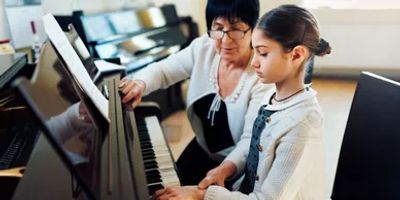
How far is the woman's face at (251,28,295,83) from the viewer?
1.04 m

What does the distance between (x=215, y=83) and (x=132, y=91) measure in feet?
1.07

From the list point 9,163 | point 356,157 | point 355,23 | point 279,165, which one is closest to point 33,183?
point 9,163

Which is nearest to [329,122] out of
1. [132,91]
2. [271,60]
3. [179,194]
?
[132,91]

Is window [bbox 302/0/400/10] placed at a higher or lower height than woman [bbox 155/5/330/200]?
lower

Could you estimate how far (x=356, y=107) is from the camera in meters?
1.11

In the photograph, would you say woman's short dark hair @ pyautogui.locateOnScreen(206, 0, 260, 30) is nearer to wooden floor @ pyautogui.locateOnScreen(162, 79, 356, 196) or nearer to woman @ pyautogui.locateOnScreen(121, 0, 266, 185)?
woman @ pyautogui.locateOnScreen(121, 0, 266, 185)

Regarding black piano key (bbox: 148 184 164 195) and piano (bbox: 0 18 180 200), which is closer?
piano (bbox: 0 18 180 200)

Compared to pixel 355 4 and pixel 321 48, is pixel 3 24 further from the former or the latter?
pixel 355 4

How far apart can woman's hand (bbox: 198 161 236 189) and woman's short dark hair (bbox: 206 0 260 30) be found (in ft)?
1.66

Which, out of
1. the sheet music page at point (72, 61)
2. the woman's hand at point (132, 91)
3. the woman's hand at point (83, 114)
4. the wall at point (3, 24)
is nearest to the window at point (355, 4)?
the wall at point (3, 24)

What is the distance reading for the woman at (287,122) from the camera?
0.98m

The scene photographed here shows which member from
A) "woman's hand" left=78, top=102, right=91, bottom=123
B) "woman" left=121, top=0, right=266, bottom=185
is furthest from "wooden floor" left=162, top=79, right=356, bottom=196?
"woman's hand" left=78, top=102, right=91, bottom=123

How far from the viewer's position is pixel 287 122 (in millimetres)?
1013

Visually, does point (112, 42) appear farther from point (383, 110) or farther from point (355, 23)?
point (355, 23)
